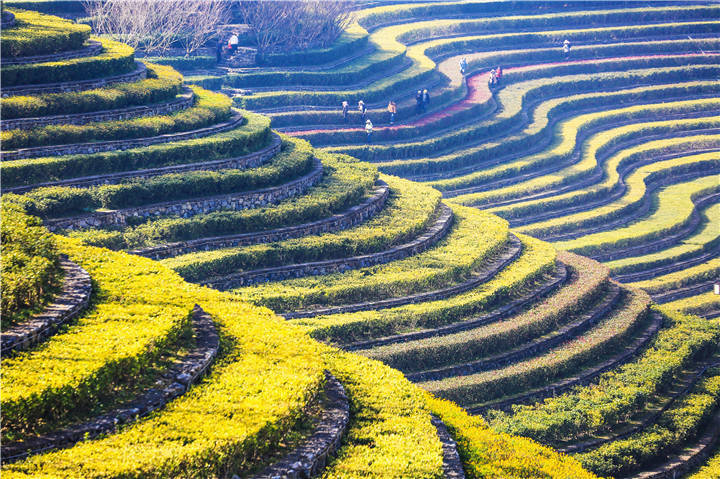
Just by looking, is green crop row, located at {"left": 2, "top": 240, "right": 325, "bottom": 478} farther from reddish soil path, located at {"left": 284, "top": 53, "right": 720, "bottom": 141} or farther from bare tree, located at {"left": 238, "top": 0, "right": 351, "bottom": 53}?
bare tree, located at {"left": 238, "top": 0, "right": 351, "bottom": 53}

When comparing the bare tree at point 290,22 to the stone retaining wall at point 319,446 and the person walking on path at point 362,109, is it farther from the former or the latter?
the stone retaining wall at point 319,446

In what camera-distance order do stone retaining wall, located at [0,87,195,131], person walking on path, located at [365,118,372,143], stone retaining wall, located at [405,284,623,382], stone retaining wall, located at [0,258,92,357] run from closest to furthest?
1. stone retaining wall, located at [0,258,92,357]
2. stone retaining wall, located at [405,284,623,382]
3. stone retaining wall, located at [0,87,195,131]
4. person walking on path, located at [365,118,372,143]

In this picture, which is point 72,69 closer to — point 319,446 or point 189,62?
point 189,62

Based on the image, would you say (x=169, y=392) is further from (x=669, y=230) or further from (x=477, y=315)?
(x=669, y=230)

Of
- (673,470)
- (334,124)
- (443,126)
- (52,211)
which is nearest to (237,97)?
(334,124)

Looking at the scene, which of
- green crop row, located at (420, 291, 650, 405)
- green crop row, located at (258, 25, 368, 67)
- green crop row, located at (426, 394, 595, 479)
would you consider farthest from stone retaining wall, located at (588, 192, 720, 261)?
green crop row, located at (426, 394, 595, 479)
